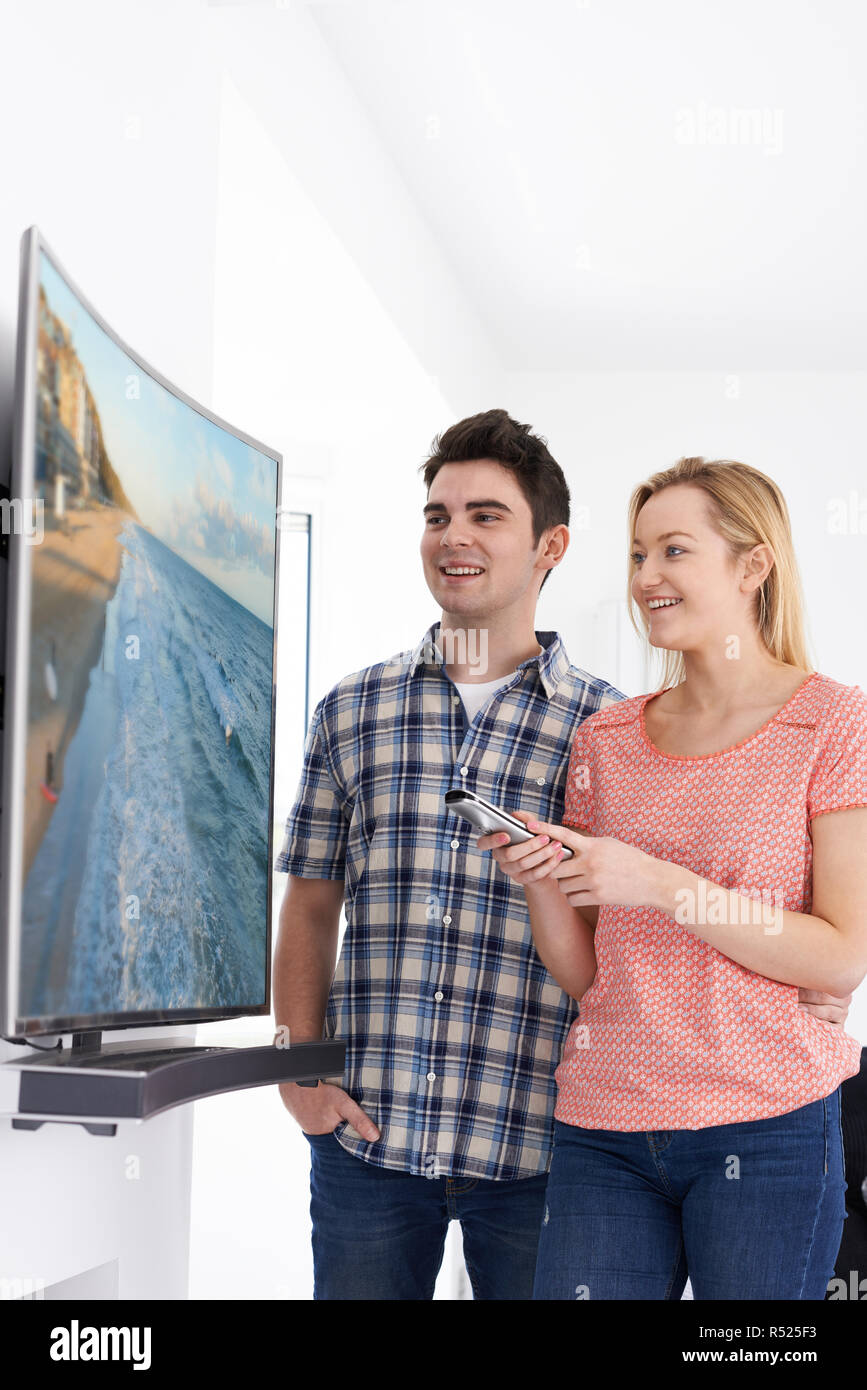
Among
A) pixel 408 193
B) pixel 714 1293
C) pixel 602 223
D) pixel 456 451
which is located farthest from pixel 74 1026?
pixel 602 223

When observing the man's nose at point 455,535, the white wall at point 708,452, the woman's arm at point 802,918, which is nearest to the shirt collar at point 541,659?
the man's nose at point 455,535

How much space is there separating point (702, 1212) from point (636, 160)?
9.01 ft

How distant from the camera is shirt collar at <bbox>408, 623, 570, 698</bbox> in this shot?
6.03 feet

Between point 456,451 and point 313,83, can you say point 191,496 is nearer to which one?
point 456,451

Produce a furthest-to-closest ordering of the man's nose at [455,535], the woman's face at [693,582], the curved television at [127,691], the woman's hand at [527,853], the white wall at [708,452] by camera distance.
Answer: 1. the white wall at [708,452]
2. the man's nose at [455,535]
3. the woman's face at [693,582]
4. the woman's hand at [527,853]
5. the curved television at [127,691]

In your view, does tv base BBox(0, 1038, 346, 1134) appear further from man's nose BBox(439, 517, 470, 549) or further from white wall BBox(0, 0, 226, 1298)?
man's nose BBox(439, 517, 470, 549)

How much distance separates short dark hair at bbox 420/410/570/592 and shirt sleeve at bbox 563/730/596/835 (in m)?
0.39

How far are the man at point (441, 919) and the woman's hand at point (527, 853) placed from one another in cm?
29

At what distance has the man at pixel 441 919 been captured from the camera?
169 cm

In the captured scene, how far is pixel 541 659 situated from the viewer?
1.84 metres

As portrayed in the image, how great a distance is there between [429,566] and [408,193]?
6.57ft

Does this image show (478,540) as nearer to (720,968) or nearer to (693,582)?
(693,582)

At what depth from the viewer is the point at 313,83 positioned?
2.66 meters

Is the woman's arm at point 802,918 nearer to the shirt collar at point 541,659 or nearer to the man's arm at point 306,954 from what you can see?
the shirt collar at point 541,659
